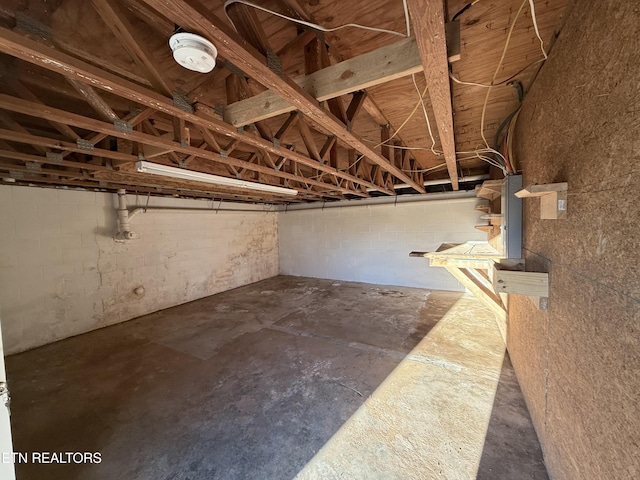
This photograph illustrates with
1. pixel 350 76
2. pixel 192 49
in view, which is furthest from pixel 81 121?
pixel 350 76

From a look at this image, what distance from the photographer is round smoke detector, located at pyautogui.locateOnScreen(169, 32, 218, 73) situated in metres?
0.80

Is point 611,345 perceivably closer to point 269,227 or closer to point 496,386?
point 496,386

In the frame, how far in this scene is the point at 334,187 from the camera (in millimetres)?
3791

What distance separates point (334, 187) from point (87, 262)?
156 inches

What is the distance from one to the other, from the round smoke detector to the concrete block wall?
13.3 feet

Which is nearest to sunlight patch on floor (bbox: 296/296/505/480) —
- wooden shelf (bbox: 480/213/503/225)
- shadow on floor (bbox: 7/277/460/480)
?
shadow on floor (bbox: 7/277/460/480)

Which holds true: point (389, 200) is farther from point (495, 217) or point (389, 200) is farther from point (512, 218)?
point (512, 218)

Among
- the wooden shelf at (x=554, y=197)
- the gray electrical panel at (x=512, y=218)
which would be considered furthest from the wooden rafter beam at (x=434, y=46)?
the gray electrical panel at (x=512, y=218)

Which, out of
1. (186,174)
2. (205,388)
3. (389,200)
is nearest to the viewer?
(205,388)

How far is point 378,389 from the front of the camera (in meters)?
2.12

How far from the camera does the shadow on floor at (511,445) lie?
1.38 m

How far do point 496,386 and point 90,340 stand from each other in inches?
192

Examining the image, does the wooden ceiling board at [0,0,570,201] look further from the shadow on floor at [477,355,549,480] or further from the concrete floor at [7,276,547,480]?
the shadow on floor at [477,355,549,480]

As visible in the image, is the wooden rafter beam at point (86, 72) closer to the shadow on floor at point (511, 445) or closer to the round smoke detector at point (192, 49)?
the round smoke detector at point (192, 49)
